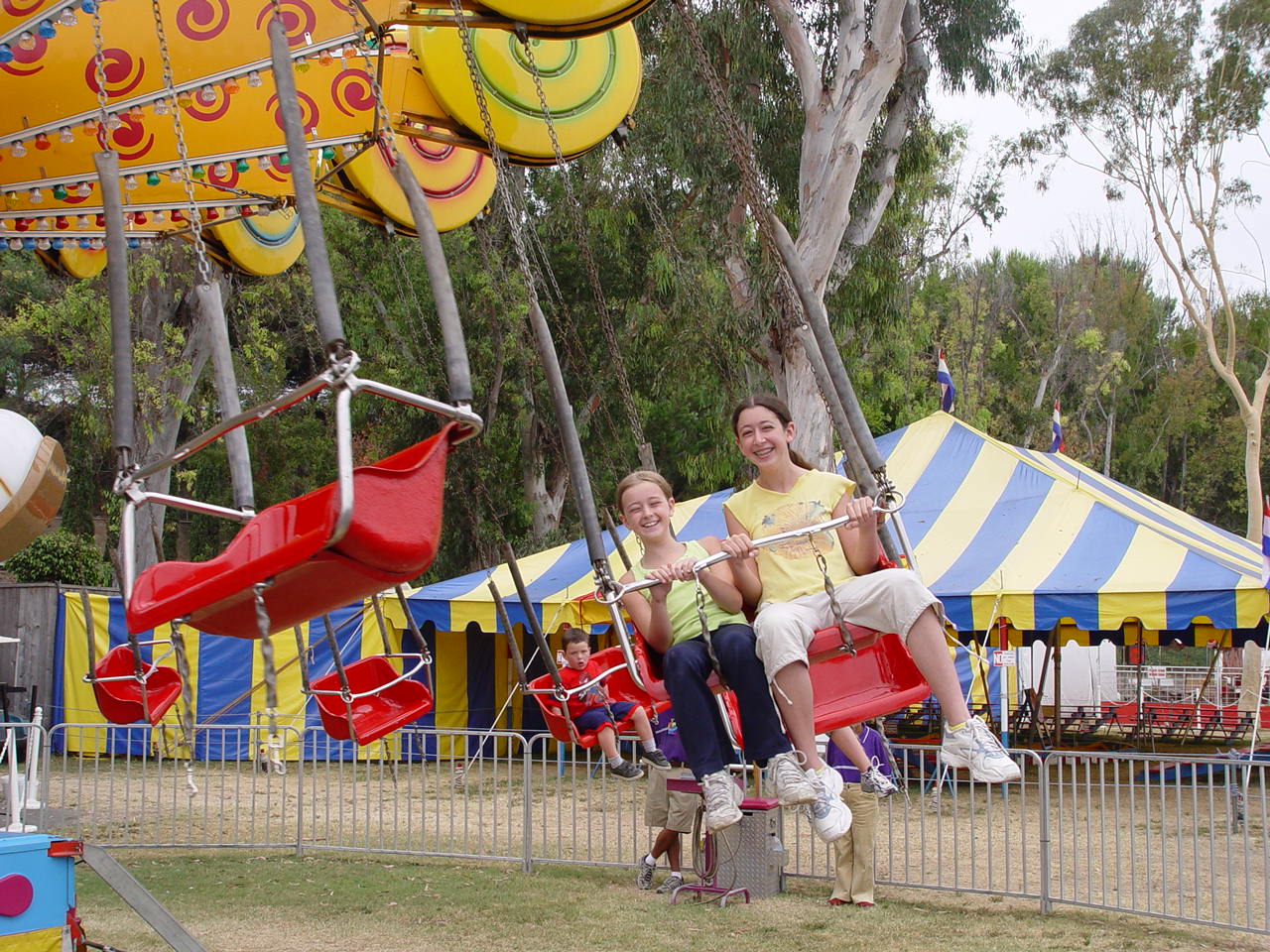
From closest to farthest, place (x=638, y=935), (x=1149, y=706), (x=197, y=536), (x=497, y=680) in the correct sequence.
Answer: (x=638, y=935) → (x=1149, y=706) → (x=497, y=680) → (x=197, y=536)

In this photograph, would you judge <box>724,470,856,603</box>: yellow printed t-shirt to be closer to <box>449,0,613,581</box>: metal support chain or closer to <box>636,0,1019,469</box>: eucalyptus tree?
<box>449,0,613,581</box>: metal support chain

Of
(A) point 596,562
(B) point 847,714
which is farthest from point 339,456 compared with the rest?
(B) point 847,714

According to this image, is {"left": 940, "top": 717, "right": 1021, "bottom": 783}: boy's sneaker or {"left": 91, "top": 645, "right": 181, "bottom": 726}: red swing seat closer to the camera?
{"left": 940, "top": 717, "right": 1021, "bottom": 783}: boy's sneaker

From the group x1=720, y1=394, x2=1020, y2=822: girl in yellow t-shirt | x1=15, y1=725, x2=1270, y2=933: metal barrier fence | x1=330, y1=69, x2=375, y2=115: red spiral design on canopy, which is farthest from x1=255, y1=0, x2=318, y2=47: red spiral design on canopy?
x1=15, y1=725, x2=1270, y2=933: metal barrier fence

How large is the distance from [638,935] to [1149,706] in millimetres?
8686

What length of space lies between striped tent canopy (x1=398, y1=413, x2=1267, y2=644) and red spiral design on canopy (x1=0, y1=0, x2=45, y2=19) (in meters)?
4.42

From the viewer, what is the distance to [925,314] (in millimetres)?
28547

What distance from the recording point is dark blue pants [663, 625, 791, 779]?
3629 mm

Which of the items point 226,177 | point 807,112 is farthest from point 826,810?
point 807,112

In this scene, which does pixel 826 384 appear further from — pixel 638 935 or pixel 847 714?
pixel 638 935

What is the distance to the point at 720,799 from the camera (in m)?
3.60

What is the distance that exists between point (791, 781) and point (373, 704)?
8.25 ft

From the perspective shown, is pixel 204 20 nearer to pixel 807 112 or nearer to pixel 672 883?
pixel 672 883

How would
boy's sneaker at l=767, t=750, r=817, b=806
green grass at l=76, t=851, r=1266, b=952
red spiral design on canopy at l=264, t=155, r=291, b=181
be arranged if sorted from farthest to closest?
red spiral design on canopy at l=264, t=155, r=291, b=181 → green grass at l=76, t=851, r=1266, b=952 → boy's sneaker at l=767, t=750, r=817, b=806
